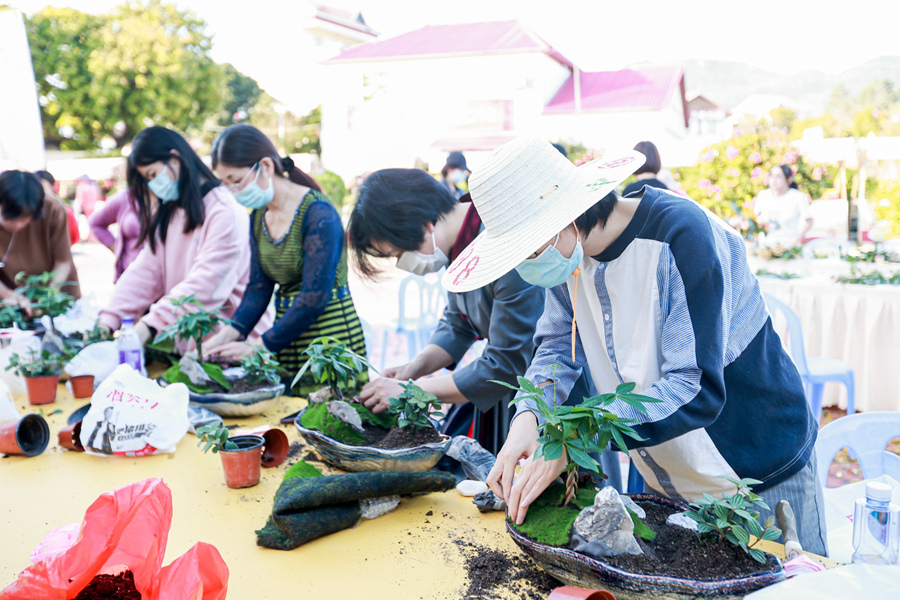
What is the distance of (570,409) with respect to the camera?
1005 mm

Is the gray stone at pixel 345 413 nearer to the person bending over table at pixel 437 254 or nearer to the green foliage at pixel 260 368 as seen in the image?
the person bending over table at pixel 437 254

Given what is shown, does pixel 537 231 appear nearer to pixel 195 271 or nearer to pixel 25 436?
pixel 25 436

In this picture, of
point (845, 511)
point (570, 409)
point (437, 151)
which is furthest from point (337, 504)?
point (437, 151)

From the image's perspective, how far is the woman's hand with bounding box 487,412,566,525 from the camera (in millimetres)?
1092

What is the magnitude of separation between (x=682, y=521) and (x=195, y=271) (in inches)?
82.2

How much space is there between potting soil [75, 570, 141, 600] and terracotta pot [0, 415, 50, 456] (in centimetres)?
97

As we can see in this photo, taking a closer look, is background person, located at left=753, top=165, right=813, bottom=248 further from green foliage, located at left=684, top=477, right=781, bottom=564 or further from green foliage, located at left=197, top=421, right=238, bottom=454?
green foliage, located at left=197, top=421, right=238, bottom=454

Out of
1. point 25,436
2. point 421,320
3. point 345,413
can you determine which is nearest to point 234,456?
point 345,413

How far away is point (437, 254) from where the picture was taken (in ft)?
5.82

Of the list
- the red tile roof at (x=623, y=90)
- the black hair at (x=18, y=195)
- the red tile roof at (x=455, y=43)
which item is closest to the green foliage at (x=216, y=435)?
the black hair at (x=18, y=195)

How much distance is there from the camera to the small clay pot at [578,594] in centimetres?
90

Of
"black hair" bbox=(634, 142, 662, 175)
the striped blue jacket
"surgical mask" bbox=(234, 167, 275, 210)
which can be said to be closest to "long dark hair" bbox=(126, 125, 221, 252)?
"surgical mask" bbox=(234, 167, 275, 210)

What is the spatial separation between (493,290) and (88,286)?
8833 mm

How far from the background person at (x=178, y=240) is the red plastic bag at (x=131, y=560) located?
1.58 meters
